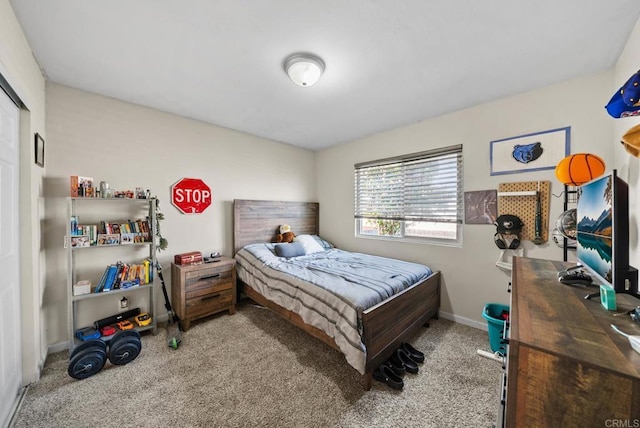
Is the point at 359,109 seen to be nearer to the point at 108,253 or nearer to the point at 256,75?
the point at 256,75

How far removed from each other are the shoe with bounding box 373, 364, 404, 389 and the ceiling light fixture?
2.32m

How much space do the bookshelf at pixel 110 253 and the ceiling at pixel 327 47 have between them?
113 cm

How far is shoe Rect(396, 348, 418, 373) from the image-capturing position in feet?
6.05

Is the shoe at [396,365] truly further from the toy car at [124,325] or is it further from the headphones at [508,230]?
the toy car at [124,325]

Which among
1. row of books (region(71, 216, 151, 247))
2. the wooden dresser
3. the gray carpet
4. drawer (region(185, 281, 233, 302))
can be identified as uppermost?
row of books (region(71, 216, 151, 247))

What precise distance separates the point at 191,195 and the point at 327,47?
225 cm

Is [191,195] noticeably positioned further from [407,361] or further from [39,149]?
[407,361]

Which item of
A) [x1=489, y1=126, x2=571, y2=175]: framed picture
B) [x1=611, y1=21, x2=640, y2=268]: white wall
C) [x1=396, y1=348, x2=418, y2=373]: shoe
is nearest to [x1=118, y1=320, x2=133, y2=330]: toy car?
[x1=396, y1=348, x2=418, y2=373]: shoe

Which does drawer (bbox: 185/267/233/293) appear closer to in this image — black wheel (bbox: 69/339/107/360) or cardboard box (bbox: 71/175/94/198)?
black wheel (bbox: 69/339/107/360)

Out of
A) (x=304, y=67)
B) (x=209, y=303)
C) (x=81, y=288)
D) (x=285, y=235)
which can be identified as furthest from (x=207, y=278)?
(x=304, y=67)

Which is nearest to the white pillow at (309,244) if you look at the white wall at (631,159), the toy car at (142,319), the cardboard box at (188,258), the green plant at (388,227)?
the green plant at (388,227)

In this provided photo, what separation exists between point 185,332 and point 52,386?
0.92m

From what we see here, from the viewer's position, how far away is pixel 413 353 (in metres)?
2.02

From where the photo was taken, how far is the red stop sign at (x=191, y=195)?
276cm
